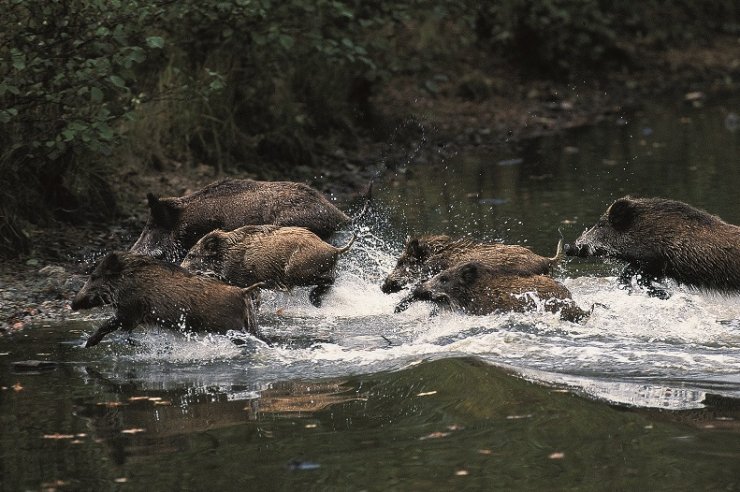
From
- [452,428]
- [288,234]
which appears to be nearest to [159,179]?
[288,234]

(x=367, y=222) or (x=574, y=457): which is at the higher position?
(x=367, y=222)

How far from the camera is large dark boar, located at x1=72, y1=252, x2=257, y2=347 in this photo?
8.69 metres

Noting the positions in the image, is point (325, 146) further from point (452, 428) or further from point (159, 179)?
point (452, 428)

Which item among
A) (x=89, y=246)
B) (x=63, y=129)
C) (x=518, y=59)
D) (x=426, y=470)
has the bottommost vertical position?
(x=426, y=470)

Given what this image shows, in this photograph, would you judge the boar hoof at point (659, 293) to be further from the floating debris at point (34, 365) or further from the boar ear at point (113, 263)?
the floating debris at point (34, 365)

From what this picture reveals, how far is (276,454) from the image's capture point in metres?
6.46

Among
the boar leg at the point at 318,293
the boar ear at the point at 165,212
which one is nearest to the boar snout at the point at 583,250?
the boar leg at the point at 318,293

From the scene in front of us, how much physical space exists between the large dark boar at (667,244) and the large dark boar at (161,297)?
3.05m

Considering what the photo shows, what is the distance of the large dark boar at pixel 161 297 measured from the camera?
8.69 m

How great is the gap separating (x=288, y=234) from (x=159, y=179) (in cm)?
476

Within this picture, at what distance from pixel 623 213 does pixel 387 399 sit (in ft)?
10.9

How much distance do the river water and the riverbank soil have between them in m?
1.50

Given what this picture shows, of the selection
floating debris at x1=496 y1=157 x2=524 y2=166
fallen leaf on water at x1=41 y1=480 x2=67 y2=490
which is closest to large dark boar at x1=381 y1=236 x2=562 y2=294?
fallen leaf on water at x1=41 y1=480 x2=67 y2=490

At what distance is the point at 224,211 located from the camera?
443 inches
